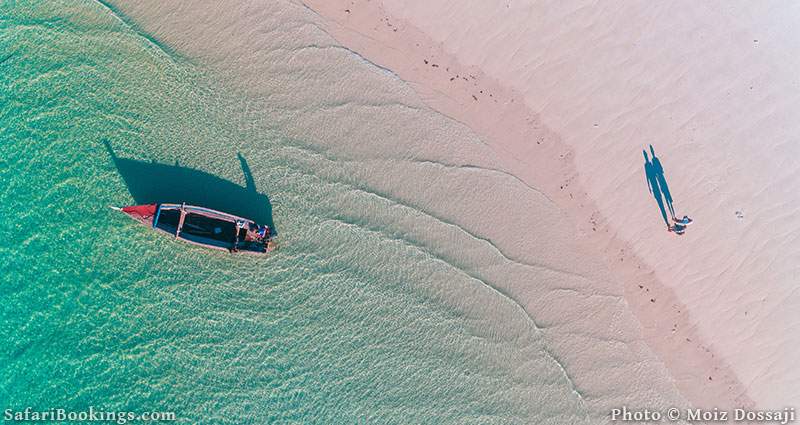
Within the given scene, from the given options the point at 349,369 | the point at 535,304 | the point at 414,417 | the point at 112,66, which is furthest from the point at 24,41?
the point at 535,304

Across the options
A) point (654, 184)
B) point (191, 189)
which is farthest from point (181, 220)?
point (654, 184)

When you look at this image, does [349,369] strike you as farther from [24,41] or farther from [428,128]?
[24,41]

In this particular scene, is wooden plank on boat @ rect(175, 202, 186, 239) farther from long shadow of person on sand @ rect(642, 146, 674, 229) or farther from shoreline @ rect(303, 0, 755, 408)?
long shadow of person on sand @ rect(642, 146, 674, 229)

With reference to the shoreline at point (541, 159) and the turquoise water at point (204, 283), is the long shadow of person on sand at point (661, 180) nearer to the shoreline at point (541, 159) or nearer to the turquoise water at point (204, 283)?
the shoreline at point (541, 159)

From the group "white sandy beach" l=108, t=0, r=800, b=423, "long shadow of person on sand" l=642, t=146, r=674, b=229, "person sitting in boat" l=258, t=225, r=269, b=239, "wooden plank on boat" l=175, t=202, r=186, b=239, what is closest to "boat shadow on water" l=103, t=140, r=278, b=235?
"person sitting in boat" l=258, t=225, r=269, b=239

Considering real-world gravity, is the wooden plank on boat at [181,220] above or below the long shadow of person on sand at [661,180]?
below

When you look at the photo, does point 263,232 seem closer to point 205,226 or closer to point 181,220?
point 205,226

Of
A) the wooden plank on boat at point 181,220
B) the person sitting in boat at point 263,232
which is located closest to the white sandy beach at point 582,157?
the person sitting in boat at point 263,232
